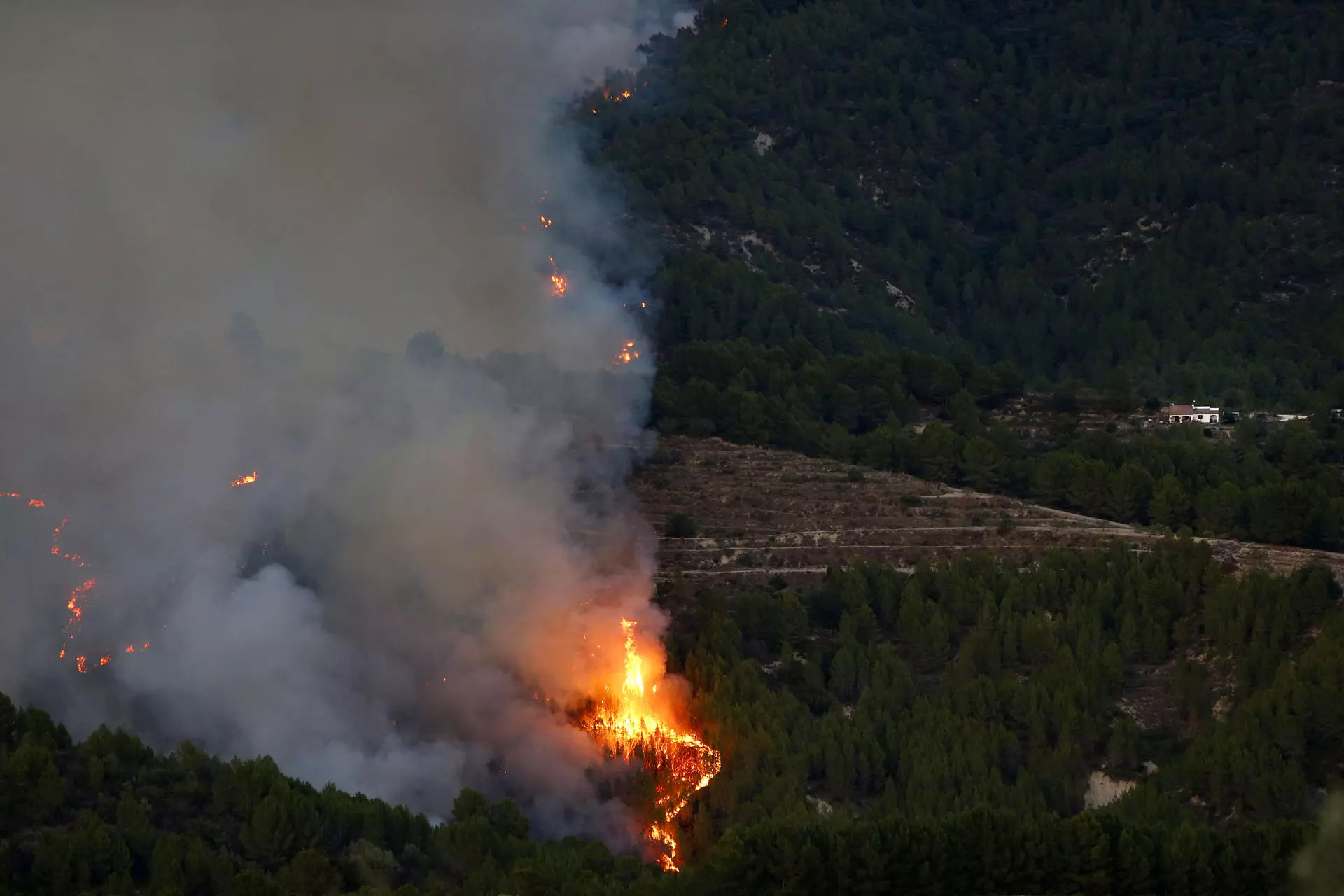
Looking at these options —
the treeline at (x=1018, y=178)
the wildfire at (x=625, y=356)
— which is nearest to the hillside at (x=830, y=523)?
the wildfire at (x=625, y=356)

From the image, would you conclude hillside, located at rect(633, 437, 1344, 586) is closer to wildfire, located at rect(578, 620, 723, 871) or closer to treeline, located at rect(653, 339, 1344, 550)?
treeline, located at rect(653, 339, 1344, 550)

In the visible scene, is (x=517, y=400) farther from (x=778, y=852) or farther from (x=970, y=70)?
(x=970, y=70)

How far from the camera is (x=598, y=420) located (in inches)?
3282

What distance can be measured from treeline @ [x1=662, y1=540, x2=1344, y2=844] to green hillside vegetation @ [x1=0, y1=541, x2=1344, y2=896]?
68 millimetres

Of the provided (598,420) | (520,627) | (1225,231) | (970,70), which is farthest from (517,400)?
(970,70)

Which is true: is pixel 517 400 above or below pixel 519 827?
above

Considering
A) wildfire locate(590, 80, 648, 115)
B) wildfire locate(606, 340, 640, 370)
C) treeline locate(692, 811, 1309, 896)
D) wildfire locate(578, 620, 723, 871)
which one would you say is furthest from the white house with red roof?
treeline locate(692, 811, 1309, 896)

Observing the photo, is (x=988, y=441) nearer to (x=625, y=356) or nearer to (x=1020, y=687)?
(x=625, y=356)

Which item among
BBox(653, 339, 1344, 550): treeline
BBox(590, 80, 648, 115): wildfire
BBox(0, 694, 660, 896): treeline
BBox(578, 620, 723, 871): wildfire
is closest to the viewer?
BBox(0, 694, 660, 896): treeline

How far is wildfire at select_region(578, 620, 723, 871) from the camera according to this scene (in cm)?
6700

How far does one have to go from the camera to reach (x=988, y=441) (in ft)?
278

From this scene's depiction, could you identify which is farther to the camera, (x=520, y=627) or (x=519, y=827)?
(x=520, y=627)

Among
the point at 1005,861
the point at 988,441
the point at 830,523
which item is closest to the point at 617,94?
the point at 988,441

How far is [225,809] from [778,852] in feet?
33.2
